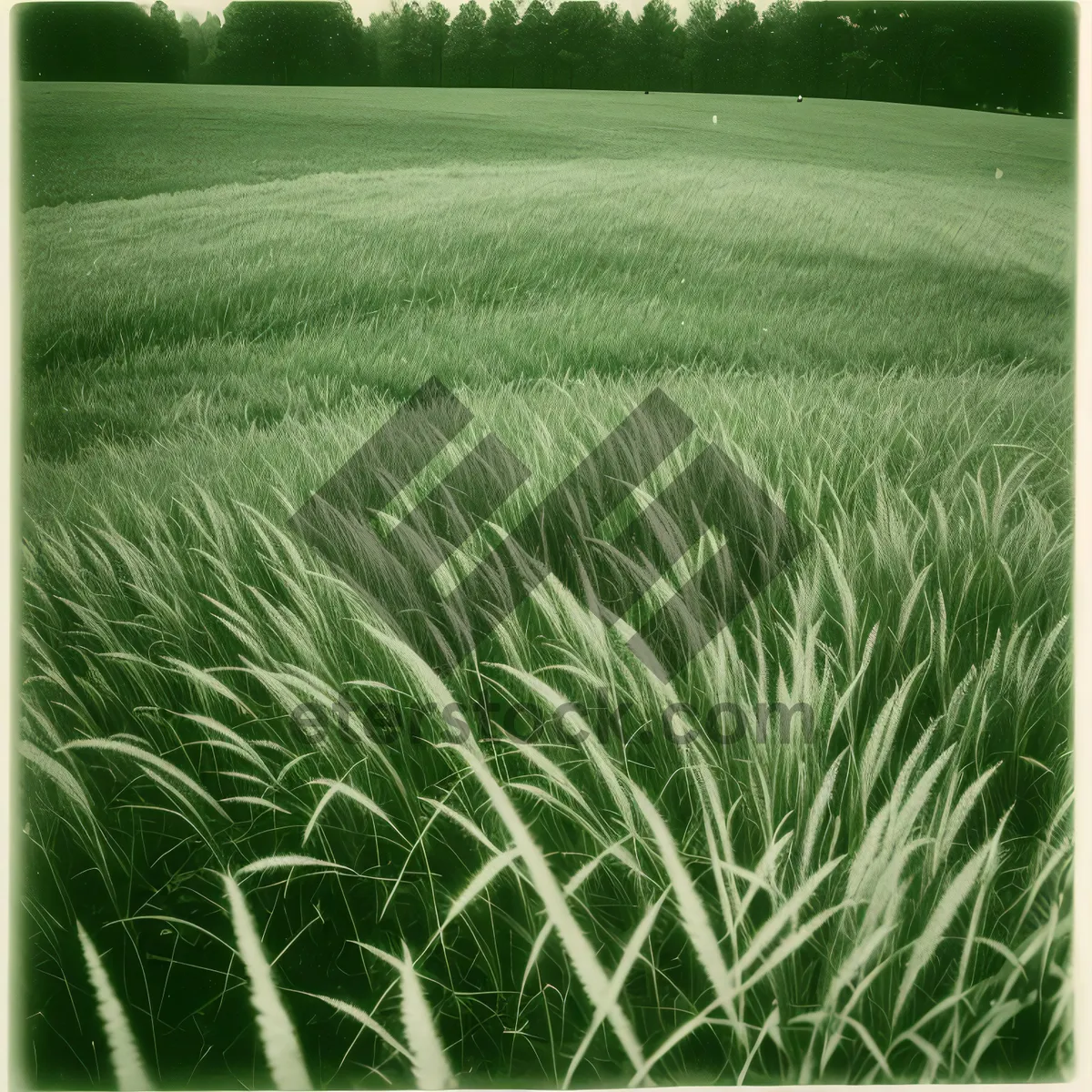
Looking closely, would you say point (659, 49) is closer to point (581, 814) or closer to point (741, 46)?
point (741, 46)

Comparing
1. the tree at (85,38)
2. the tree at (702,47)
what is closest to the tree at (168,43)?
the tree at (85,38)

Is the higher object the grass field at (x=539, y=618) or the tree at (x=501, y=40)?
the tree at (x=501, y=40)

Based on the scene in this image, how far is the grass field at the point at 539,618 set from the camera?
80 cm

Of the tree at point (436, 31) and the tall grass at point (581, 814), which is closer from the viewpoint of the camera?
the tall grass at point (581, 814)

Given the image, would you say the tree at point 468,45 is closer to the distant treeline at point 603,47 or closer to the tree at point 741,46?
the distant treeline at point 603,47

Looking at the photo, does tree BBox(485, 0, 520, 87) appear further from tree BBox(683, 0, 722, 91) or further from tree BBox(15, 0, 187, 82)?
tree BBox(15, 0, 187, 82)

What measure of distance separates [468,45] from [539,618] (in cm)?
83

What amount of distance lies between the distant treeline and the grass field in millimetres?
33

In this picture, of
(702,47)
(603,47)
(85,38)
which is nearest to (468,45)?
(603,47)

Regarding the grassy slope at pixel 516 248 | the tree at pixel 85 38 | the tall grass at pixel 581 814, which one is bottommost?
the tall grass at pixel 581 814

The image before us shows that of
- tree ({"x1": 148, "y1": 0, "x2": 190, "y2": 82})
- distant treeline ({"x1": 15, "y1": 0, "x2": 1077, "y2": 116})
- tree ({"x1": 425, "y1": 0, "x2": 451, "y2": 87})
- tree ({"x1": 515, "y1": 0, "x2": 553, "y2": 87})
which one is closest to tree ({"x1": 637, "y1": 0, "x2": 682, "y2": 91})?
distant treeline ({"x1": 15, "y1": 0, "x2": 1077, "y2": 116})

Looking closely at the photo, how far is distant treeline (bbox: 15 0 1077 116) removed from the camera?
1.07 meters

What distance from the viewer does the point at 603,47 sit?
1120 mm

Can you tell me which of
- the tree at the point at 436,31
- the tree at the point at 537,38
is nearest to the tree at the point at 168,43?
the tree at the point at 436,31
